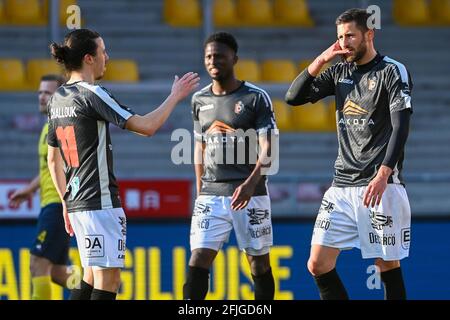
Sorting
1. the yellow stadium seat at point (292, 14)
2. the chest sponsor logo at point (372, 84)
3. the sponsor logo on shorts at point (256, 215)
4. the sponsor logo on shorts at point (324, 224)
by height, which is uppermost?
the yellow stadium seat at point (292, 14)

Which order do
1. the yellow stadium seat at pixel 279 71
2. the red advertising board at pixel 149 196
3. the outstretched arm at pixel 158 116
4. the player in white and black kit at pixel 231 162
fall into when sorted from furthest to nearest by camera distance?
the yellow stadium seat at pixel 279 71, the red advertising board at pixel 149 196, the player in white and black kit at pixel 231 162, the outstretched arm at pixel 158 116

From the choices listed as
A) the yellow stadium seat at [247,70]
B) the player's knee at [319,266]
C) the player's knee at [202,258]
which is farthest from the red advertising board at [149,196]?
the yellow stadium seat at [247,70]

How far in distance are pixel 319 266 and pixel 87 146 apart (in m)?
1.74

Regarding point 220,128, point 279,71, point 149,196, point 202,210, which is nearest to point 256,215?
point 202,210

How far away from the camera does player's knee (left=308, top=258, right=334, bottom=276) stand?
732cm

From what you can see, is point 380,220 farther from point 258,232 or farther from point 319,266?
point 258,232

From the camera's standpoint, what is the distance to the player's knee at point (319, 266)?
732 cm

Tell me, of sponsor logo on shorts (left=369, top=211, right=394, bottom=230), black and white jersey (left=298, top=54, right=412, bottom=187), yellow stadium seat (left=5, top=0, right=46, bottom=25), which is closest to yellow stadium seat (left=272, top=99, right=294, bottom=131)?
yellow stadium seat (left=5, top=0, right=46, bottom=25)

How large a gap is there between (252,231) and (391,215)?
4.09ft

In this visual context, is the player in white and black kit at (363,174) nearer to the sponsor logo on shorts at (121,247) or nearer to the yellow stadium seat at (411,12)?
the sponsor logo on shorts at (121,247)

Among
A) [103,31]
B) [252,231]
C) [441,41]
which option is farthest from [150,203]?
[441,41]

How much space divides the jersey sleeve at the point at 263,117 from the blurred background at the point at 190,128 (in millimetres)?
2498

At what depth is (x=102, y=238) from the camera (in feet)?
22.8

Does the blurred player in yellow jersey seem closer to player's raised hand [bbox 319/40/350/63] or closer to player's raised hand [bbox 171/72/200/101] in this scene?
player's raised hand [bbox 171/72/200/101]
